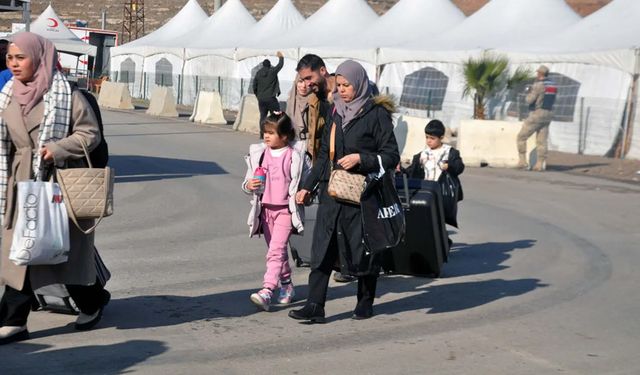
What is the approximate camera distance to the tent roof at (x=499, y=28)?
1046 inches

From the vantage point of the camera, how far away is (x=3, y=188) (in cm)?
633

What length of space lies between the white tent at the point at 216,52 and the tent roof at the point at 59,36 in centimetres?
365

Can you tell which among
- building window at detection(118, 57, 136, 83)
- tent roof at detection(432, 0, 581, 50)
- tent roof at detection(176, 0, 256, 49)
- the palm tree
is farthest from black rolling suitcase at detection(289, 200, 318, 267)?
building window at detection(118, 57, 136, 83)

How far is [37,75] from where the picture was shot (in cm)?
635

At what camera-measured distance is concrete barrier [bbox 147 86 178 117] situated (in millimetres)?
32906

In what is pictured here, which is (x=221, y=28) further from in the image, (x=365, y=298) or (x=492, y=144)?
(x=365, y=298)

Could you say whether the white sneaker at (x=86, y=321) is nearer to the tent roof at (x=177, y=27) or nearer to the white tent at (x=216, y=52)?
the white tent at (x=216, y=52)

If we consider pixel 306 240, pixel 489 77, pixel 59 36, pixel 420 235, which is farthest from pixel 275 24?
pixel 420 235

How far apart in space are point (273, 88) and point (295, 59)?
9.57 m

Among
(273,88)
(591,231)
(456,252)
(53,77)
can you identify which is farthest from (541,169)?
(53,77)

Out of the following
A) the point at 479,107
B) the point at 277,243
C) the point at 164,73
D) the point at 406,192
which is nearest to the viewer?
the point at 277,243

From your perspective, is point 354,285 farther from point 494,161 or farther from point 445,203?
point 494,161

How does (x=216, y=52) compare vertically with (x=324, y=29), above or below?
below

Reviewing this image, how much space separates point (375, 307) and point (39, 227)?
2.75 m
